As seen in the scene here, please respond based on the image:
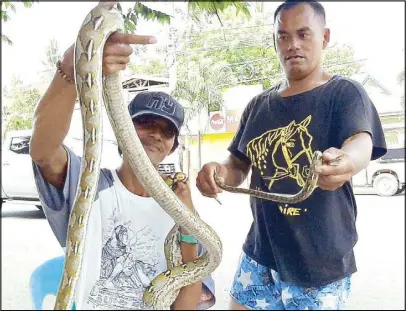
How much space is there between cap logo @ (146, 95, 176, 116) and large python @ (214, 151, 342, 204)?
0.13 metres

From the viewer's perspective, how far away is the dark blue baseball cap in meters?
0.79

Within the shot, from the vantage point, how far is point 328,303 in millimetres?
742

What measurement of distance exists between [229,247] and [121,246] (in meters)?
0.20

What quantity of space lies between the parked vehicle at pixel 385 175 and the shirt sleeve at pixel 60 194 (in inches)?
17.3

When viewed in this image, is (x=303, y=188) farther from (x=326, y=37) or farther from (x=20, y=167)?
(x=20, y=167)

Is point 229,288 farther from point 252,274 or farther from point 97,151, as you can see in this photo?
point 97,151

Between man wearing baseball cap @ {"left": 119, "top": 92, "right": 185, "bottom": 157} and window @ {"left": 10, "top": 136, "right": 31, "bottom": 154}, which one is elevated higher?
man wearing baseball cap @ {"left": 119, "top": 92, "right": 185, "bottom": 157}

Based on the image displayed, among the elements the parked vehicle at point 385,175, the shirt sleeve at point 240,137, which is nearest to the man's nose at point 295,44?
the shirt sleeve at point 240,137

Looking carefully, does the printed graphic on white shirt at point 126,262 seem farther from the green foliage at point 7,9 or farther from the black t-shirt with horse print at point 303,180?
the green foliage at point 7,9

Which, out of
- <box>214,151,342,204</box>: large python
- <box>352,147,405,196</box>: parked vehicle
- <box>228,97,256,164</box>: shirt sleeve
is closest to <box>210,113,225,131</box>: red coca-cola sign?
<box>228,97,256,164</box>: shirt sleeve

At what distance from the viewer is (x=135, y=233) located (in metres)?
0.83

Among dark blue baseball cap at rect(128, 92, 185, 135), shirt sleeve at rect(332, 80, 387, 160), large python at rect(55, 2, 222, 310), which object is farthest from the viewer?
dark blue baseball cap at rect(128, 92, 185, 135)

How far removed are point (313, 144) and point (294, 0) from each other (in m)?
0.22

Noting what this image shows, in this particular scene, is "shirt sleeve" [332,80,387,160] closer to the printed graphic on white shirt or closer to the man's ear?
the man's ear
